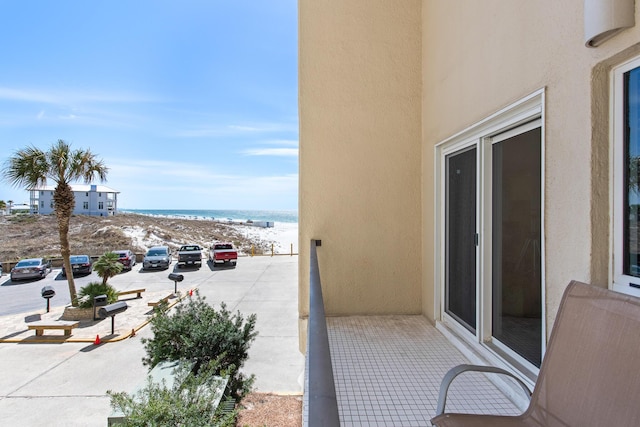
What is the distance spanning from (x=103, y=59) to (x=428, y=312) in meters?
20.1

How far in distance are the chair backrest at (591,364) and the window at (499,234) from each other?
60 cm

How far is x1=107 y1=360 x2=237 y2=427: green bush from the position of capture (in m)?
3.10

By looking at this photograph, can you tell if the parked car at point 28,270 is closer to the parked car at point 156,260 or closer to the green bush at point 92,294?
the parked car at point 156,260

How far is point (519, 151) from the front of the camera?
7.21ft

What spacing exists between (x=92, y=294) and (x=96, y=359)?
4.17m

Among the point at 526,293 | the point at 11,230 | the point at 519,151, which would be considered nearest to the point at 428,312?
the point at 526,293

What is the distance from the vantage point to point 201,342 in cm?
489

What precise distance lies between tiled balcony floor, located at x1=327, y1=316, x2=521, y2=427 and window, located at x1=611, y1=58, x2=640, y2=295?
1.07 m

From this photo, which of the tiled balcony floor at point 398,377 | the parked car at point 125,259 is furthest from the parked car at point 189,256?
the tiled balcony floor at point 398,377

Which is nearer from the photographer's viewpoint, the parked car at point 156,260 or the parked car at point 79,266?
the parked car at point 79,266

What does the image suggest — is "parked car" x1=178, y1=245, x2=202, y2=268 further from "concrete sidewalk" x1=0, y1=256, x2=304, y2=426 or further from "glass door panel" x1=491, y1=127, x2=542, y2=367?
"glass door panel" x1=491, y1=127, x2=542, y2=367

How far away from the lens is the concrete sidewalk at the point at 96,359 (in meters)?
5.37

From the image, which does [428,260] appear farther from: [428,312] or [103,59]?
[103,59]

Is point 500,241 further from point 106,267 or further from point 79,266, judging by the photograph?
point 79,266
